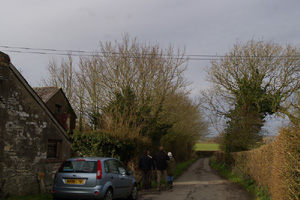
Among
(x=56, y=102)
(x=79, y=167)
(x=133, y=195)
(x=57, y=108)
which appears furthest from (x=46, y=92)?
(x=79, y=167)

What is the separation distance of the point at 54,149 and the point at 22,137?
2896 millimetres

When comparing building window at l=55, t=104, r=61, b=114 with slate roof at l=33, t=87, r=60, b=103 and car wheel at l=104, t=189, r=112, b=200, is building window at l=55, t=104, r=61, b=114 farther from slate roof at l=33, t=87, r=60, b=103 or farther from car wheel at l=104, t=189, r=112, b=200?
car wheel at l=104, t=189, r=112, b=200

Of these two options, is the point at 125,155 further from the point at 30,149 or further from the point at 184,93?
the point at 184,93

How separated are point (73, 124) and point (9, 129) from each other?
12206mm

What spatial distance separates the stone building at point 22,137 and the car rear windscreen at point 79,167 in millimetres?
2421

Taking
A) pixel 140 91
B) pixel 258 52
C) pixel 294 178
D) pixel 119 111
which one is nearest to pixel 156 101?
pixel 140 91

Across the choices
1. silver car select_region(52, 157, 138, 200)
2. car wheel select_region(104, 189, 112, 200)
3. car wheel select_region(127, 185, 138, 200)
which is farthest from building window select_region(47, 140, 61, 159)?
car wheel select_region(104, 189, 112, 200)

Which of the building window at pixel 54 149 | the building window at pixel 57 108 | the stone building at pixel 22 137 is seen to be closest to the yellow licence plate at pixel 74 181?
the stone building at pixel 22 137

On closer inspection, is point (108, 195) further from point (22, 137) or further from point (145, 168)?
point (145, 168)

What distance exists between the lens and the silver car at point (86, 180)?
8445 mm

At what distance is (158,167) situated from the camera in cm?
1455

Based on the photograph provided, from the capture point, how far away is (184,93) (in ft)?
93.0

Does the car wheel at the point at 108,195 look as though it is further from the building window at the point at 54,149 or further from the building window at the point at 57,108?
the building window at the point at 57,108

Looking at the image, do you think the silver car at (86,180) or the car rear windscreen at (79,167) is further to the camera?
the car rear windscreen at (79,167)
